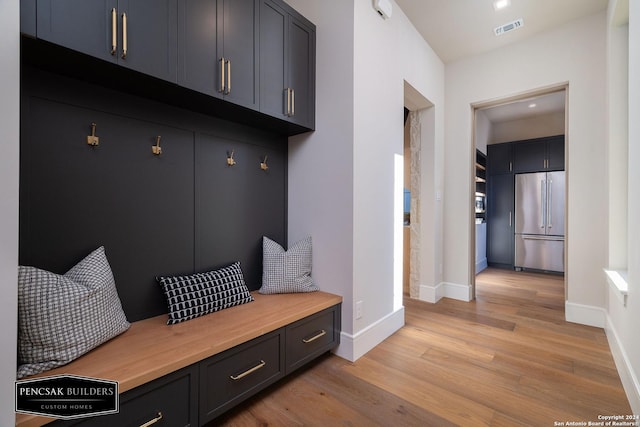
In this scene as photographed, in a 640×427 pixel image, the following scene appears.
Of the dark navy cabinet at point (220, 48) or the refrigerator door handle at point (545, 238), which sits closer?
the dark navy cabinet at point (220, 48)

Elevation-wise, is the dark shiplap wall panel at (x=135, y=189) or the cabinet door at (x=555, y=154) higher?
Answer: the cabinet door at (x=555, y=154)

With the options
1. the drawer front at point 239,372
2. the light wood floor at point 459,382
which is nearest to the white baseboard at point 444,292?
the light wood floor at point 459,382

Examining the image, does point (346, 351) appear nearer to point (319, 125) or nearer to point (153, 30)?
point (319, 125)

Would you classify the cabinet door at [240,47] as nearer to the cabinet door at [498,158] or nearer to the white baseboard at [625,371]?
the white baseboard at [625,371]

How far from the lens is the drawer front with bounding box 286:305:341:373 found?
5.85 ft

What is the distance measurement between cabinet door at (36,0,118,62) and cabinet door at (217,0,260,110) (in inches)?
21.5

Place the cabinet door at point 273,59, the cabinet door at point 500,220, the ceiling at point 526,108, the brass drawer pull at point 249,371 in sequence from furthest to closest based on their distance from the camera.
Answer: the cabinet door at point 500,220 < the ceiling at point 526,108 < the cabinet door at point 273,59 < the brass drawer pull at point 249,371

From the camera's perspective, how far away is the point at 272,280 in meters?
2.15

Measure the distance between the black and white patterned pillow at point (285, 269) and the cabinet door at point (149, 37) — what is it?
1292 mm

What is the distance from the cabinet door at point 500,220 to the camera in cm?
539

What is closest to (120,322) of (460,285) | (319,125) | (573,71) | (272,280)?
(272,280)

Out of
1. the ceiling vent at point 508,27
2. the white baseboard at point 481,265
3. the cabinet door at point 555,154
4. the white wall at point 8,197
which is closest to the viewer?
the white wall at point 8,197

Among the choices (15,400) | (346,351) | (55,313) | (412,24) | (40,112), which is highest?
(412,24)

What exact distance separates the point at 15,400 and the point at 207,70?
1.62m
